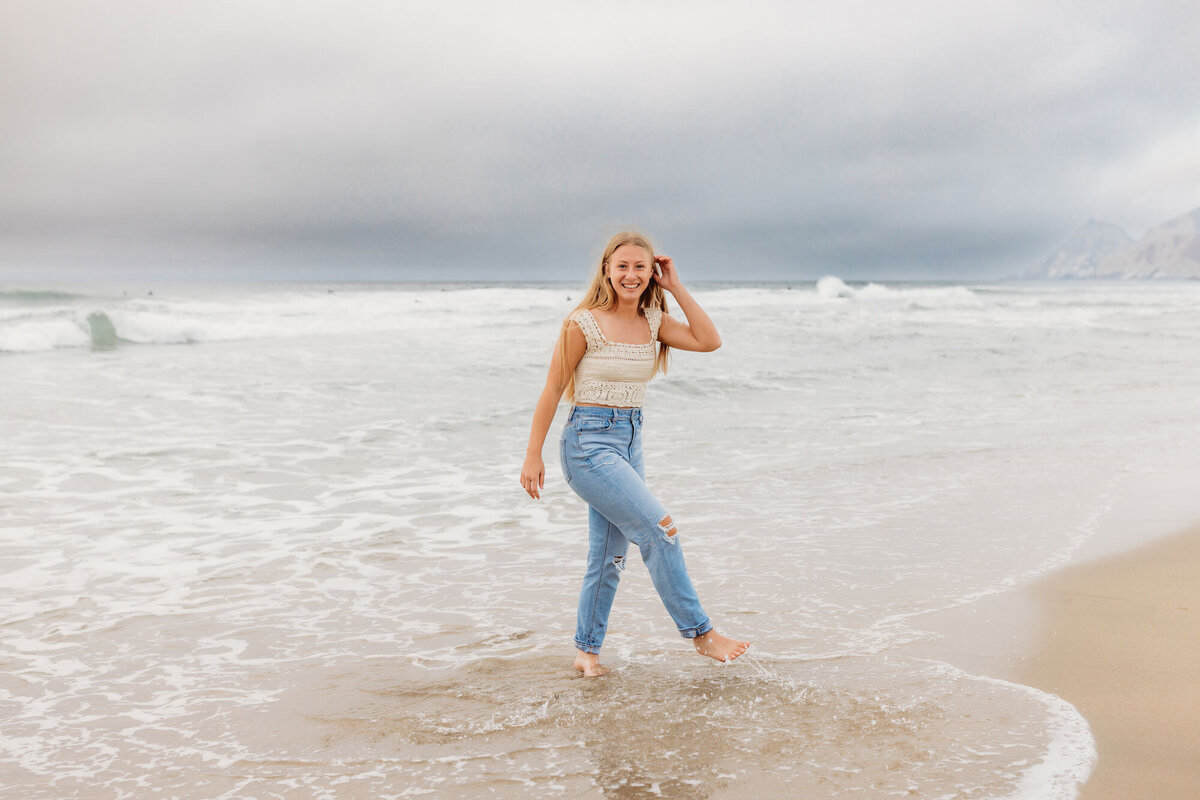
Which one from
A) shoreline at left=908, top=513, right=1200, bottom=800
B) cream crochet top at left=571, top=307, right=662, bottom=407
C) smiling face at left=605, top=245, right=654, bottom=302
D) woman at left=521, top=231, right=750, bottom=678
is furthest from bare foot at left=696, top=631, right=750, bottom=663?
smiling face at left=605, top=245, right=654, bottom=302

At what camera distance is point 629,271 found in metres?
3.82

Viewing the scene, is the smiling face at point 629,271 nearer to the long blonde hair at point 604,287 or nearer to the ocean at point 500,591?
the long blonde hair at point 604,287

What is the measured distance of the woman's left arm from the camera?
3.97 metres

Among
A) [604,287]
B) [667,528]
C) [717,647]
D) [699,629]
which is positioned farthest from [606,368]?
[717,647]

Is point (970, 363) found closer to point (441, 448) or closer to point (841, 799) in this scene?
point (441, 448)

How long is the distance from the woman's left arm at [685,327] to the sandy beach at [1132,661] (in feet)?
6.61

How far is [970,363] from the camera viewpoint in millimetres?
20266

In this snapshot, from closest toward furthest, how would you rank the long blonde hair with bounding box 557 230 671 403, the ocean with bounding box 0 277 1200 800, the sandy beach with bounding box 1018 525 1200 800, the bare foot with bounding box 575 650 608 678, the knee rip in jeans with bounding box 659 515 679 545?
1. the sandy beach with bounding box 1018 525 1200 800
2. the ocean with bounding box 0 277 1200 800
3. the knee rip in jeans with bounding box 659 515 679 545
4. the long blonde hair with bounding box 557 230 671 403
5. the bare foot with bounding box 575 650 608 678

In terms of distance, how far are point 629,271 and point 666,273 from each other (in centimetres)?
23

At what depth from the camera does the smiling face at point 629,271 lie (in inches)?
151

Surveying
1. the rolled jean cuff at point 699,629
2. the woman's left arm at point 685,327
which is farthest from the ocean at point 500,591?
the woman's left arm at point 685,327

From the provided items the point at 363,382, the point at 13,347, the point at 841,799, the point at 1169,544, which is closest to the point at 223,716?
the point at 841,799

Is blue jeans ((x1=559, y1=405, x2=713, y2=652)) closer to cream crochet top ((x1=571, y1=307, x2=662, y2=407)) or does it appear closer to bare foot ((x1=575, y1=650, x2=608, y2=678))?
cream crochet top ((x1=571, y1=307, x2=662, y2=407))

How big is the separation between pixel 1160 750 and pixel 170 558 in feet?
18.3
